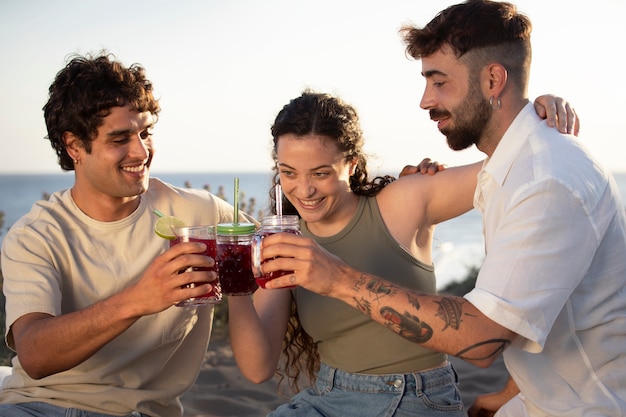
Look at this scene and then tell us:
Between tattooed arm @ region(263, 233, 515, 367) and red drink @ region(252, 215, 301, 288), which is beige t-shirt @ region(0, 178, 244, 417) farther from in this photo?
tattooed arm @ region(263, 233, 515, 367)

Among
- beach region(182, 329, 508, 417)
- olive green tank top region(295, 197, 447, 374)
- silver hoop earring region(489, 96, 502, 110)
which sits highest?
silver hoop earring region(489, 96, 502, 110)

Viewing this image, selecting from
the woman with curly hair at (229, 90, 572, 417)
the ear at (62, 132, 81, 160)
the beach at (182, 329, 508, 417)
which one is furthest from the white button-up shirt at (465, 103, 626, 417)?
the beach at (182, 329, 508, 417)

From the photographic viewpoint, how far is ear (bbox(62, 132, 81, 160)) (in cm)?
360

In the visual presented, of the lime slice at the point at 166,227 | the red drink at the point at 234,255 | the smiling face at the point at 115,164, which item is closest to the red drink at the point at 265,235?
the red drink at the point at 234,255

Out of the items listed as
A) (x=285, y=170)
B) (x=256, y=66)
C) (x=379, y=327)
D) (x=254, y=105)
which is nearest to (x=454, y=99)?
(x=285, y=170)

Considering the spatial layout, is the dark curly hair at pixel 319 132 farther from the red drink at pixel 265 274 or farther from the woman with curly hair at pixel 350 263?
the red drink at pixel 265 274

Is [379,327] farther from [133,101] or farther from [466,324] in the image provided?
[133,101]

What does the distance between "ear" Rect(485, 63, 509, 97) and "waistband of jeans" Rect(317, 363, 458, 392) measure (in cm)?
128

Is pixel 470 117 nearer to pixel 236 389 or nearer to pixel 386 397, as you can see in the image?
pixel 386 397

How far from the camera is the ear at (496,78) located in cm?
295

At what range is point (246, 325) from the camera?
3252 millimetres

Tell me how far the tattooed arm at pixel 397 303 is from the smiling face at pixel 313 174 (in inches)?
35.6

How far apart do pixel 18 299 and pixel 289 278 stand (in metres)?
1.46

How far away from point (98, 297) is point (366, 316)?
1.29 m
